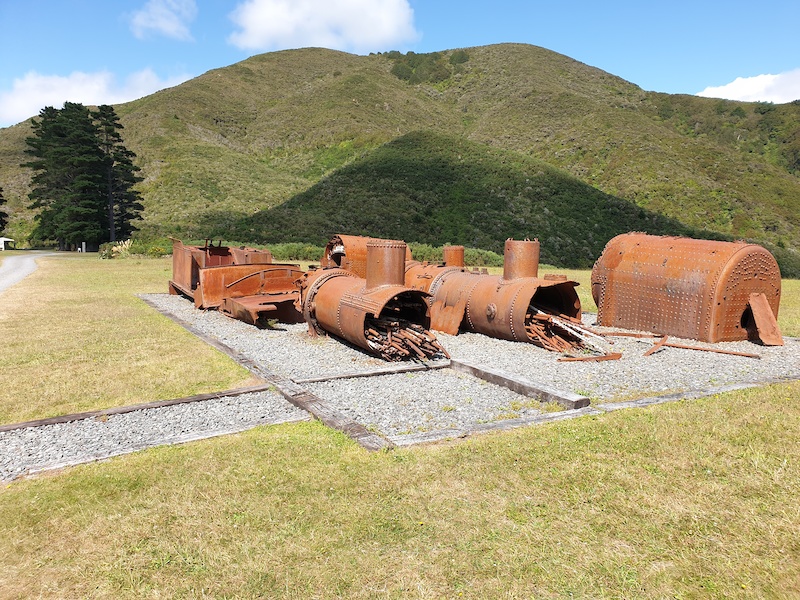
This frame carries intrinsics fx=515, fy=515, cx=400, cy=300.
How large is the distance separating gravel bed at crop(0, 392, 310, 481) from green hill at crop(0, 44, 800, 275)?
3090 cm

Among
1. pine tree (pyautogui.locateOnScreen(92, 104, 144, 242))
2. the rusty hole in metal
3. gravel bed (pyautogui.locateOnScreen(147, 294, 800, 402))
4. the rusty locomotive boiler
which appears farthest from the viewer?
pine tree (pyautogui.locateOnScreen(92, 104, 144, 242))

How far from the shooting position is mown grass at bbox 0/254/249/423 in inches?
275

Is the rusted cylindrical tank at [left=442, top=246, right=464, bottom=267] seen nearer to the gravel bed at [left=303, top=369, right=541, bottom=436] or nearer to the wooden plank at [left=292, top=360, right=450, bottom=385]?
the wooden plank at [left=292, top=360, right=450, bottom=385]

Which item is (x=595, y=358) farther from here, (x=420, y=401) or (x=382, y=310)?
(x=420, y=401)

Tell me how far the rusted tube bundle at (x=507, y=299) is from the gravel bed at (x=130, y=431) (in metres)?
5.70

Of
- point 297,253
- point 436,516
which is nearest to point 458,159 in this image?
point 297,253

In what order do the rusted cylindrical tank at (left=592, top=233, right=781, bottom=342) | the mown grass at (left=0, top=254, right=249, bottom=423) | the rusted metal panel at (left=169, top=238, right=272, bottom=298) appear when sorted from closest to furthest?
the mown grass at (left=0, top=254, right=249, bottom=423) < the rusted cylindrical tank at (left=592, top=233, right=781, bottom=342) < the rusted metal panel at (left=169, top=238, right=272, bottom=298)

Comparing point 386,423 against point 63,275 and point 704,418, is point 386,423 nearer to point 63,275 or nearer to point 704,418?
point 704,418

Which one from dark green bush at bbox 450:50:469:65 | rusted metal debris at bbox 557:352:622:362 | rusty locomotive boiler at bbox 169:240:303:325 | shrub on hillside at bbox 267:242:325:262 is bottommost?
rusted metal debris at bbox 557:352:622:362

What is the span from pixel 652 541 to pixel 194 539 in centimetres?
326

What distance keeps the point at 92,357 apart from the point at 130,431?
4023mm

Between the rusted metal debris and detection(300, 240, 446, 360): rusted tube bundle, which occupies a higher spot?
detection(300, 240, 446, 360): rusted tube bundle

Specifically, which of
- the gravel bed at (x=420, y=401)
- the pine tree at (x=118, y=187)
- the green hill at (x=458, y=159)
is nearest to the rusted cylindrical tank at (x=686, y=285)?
the gravel bed at (x=420, y=401)

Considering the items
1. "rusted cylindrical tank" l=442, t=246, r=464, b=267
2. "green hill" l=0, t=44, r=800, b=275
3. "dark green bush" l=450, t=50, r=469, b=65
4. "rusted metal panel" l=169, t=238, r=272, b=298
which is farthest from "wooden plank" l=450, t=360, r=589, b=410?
"dark green bush" l=450, t=50, r=469, b=65
